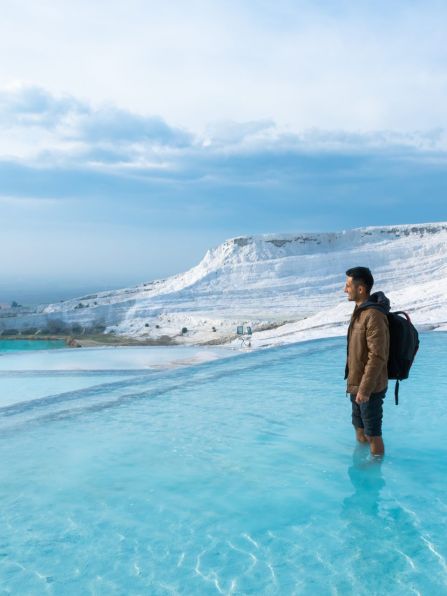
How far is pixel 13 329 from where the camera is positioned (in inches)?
1115

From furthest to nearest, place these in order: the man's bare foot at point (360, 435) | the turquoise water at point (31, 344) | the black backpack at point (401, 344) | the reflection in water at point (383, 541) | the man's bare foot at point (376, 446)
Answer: the turquoise water at point (31, 344) → the man's bare foot at point (360, 435) → the man's bare foot at point (376, 446) → the black backpack at point (401, 344) → the reflection in water at point (383, 541)

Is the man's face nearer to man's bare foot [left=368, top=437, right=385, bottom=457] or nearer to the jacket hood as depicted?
the jacket hood

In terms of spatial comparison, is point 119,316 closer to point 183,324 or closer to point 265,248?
point 183,324

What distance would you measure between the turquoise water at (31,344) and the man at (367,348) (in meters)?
20.2

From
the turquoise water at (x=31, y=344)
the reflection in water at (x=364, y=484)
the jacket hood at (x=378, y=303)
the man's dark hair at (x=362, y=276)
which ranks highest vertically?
the man's dark hair at (x=362, y=276)

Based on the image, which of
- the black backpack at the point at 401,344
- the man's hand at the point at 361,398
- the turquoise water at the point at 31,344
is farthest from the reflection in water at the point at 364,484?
the turquoise water at the point at 31,344

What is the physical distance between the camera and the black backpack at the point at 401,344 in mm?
3484

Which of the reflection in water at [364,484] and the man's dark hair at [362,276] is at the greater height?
the man's dark hair at [362,276]

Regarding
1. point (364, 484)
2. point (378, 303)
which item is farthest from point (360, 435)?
point (378, 303)

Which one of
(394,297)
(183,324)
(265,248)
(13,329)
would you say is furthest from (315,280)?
(13,329)

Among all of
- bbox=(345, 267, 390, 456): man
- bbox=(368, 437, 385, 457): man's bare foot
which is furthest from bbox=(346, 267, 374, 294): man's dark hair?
bbox=(368, 437, 385, 457): man's bare foot

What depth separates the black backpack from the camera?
137 inches

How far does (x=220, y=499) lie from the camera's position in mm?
3295

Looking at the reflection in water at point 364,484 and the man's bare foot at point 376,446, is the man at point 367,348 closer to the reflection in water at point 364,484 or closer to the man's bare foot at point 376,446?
the man's bare foot at point 376,446
